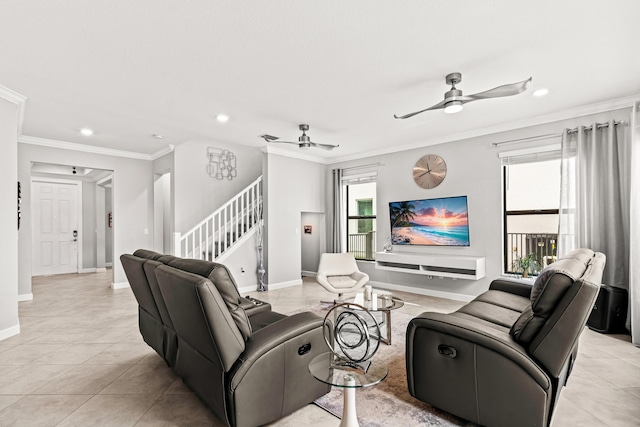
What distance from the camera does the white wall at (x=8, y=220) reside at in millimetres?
3490

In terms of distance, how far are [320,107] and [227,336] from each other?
3042mm

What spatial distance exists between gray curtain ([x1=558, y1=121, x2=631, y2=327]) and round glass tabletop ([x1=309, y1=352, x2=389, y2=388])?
3.71 meters

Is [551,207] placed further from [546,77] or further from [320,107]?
[320,107]

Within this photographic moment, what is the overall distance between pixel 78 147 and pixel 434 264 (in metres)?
6.57

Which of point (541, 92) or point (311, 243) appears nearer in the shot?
point (541, 92)

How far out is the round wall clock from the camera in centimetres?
545

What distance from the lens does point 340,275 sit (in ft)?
16.8

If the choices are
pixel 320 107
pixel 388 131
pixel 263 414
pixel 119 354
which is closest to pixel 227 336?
pixel 263 414

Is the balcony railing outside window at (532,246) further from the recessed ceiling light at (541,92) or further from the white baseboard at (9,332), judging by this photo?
the white baseboard at (9,332)

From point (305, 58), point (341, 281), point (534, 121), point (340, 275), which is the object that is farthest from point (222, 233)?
point (534, 121)

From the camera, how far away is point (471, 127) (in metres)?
4.91

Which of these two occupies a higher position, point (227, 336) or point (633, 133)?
point (633, 133)

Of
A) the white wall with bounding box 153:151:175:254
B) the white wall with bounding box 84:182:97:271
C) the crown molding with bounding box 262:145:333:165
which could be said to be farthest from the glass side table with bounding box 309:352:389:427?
the white wall with bounding box 84:182:97:271

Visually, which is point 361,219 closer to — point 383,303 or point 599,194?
point 383,303
